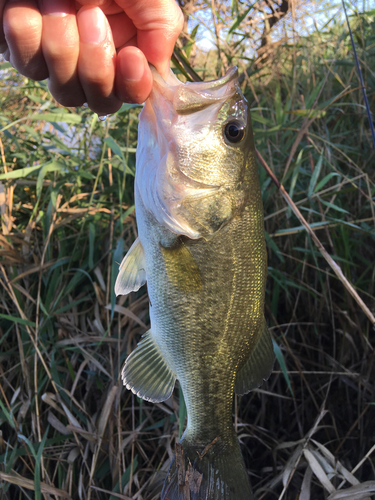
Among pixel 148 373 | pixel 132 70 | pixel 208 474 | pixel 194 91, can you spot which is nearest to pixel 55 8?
pixel 132 70

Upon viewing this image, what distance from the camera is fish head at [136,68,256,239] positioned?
124cm

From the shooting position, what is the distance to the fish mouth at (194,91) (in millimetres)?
1214

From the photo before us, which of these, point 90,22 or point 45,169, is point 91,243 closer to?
point 45,169

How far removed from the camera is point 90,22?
1098mm

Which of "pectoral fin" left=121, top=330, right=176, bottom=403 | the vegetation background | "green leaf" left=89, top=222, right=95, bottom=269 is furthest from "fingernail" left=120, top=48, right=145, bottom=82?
"green leaf" left=89, top=222, right=95, bottom=269

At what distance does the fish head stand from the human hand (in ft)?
0.34

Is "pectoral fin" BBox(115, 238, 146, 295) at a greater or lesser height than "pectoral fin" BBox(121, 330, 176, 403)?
greater

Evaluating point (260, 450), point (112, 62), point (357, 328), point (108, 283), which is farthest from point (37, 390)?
point (357, 328)

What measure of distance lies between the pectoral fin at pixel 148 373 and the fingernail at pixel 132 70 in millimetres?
891

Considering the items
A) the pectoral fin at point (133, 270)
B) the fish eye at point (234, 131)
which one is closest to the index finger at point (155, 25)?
the fish eye at point (234, 131)

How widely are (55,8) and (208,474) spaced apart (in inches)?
62.9

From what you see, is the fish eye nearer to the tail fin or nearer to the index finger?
→ the index finger

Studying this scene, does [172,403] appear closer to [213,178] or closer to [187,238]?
[187,238]

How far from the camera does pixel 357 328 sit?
7.34 feet
